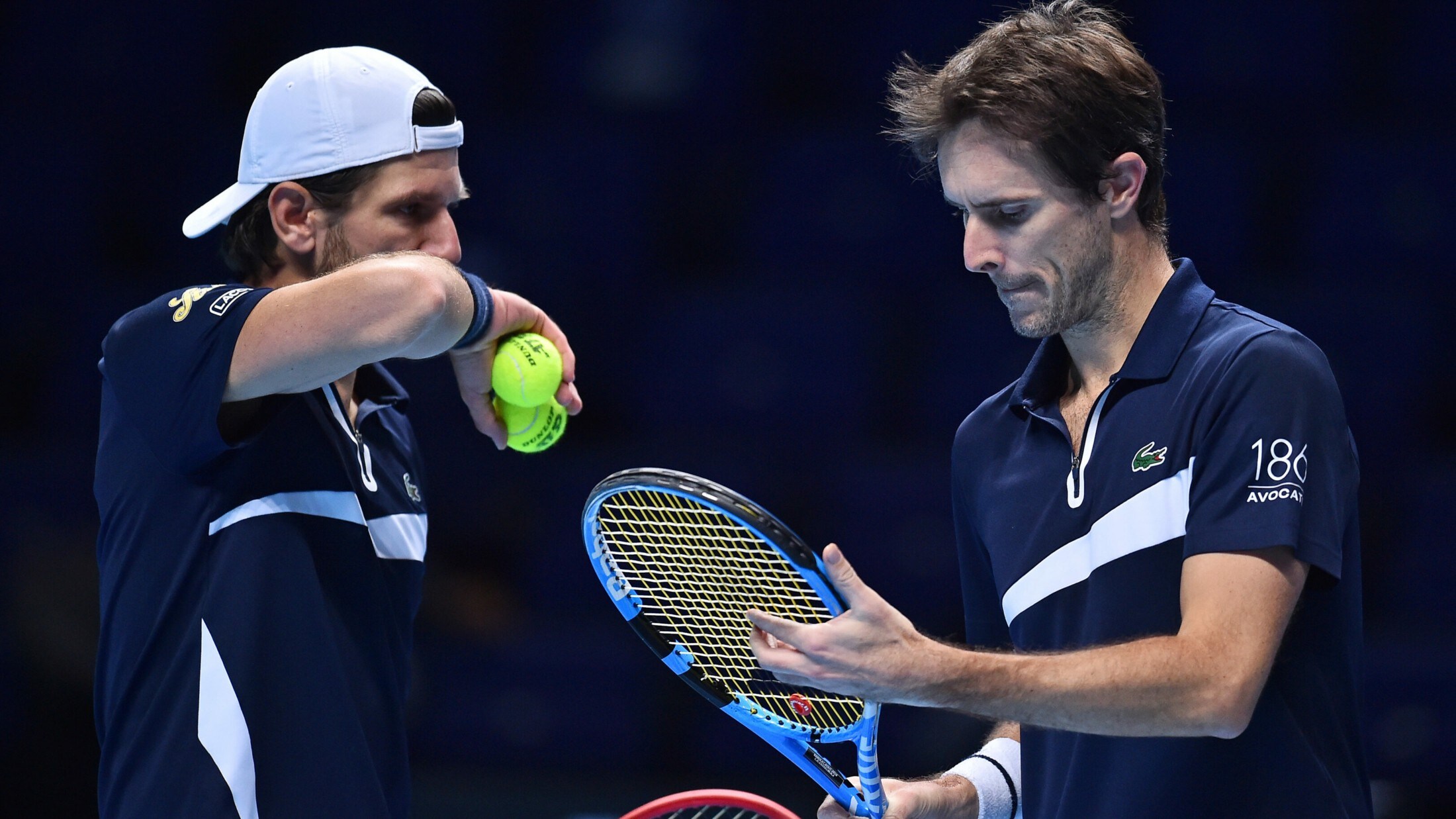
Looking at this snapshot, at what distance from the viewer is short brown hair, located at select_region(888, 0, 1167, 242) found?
95.1 inches

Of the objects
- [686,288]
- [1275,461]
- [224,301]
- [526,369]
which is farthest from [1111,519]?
[686,288]

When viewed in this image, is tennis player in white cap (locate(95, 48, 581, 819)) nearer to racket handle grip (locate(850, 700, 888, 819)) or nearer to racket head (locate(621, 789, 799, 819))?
racket head (locate(621, 789, 799, 819))

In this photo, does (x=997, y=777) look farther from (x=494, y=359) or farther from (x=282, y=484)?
(x=282, y=484)

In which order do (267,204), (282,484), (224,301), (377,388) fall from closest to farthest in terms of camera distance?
(224,301), (282,484), (267,204), (377,388)

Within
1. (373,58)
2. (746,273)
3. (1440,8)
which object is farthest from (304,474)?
(1440,8)

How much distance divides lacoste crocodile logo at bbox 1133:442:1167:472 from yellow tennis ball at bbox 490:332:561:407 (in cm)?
104

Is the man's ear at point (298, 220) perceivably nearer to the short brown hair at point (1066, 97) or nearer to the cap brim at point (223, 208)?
the cap brim at point (223, 208)

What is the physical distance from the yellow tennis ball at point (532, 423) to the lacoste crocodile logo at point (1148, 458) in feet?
3.49

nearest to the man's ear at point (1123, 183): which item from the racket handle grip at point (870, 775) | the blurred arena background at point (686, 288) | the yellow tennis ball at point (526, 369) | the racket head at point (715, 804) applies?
the racket handle grip at point (870, 775)

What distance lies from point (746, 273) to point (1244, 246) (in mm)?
2123

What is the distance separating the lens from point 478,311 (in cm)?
256

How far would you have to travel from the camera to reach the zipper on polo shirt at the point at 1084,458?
2408mm

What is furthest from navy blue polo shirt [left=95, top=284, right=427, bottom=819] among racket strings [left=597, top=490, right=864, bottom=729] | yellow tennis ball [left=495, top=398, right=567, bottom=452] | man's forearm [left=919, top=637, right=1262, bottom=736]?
man's forearm [left=919, top=637, right=1262, bottom=736]

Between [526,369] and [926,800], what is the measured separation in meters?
1.03
